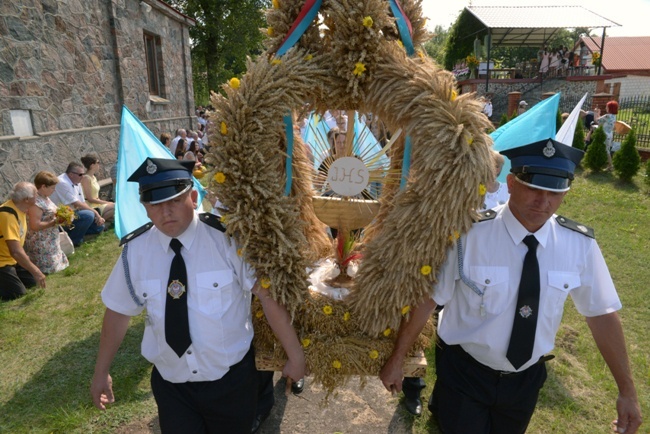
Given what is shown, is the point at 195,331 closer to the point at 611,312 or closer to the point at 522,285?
the point at 522,285

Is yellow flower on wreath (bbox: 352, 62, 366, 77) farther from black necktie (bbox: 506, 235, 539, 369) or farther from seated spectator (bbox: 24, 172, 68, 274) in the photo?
seated spectator (bbox: 24, 172, 68, 274)

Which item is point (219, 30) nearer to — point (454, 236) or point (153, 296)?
point (153, 296)

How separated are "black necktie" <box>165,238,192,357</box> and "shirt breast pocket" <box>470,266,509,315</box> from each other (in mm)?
1329

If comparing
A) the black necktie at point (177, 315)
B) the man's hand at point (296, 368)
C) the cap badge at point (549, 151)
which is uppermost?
the cap badge at point (549, 151)

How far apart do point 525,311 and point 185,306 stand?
1.56m

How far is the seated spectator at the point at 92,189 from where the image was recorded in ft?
24.3

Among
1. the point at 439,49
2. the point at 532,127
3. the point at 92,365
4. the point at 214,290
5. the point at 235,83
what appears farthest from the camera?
the point at 439,49

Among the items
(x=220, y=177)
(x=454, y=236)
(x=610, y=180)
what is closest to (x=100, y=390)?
(x=220, y=177)

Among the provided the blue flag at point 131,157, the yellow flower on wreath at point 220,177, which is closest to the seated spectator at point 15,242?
the blue flag at point 131,157

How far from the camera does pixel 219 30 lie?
2131cm

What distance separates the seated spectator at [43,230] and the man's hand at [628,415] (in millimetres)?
5947

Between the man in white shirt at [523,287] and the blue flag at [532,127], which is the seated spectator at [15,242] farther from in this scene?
the blue flag at [532,127]

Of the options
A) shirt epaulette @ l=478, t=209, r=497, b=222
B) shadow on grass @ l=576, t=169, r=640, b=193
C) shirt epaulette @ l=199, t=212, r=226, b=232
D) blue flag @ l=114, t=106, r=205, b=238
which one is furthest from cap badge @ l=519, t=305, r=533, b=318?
shadow on grass @ l=576, t=169, r=640, b=193

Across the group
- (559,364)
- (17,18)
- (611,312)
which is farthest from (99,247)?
(611,312)
